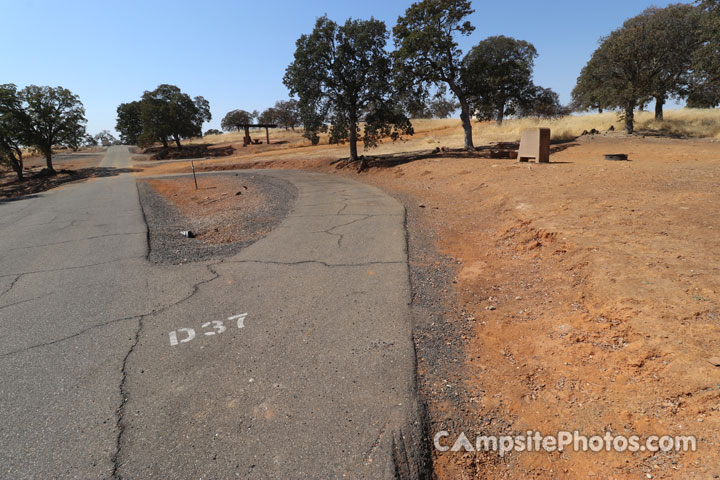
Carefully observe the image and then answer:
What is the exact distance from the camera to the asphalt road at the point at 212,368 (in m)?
2.60

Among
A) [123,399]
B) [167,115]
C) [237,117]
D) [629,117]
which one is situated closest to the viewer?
[123,399]

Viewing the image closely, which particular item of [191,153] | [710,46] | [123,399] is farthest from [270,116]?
[123,399]

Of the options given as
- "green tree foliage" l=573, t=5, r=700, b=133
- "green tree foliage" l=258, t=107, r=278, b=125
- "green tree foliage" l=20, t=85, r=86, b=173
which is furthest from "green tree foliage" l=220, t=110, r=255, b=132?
"green tree foliage" l=573, t=5, r=700, b=133

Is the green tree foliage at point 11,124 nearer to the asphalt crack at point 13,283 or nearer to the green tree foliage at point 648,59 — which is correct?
the asphalt crack at point 13,283

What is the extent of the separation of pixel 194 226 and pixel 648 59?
98.1 feet

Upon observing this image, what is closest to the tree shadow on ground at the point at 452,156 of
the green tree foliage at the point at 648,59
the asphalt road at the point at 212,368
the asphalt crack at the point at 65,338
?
the green tree foliage at the point at 648,59

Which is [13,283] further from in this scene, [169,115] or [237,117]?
→ [237,117]

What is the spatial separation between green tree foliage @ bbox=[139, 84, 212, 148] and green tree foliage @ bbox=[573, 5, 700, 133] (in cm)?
5347

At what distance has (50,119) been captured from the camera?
123 feet

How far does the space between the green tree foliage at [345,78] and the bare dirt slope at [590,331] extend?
17058 mm

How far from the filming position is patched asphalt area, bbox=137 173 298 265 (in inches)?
298

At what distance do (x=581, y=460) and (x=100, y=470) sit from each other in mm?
3410

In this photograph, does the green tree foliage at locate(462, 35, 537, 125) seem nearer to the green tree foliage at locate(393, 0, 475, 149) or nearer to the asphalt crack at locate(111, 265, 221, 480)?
the green tree foliage at locate(393, 0, 475, 149)

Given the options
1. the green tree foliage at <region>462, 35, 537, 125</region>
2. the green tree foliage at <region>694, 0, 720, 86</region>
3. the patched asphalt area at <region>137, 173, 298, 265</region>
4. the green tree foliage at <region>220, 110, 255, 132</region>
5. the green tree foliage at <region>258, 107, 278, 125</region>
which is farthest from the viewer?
the green tree foliage at <region>220, 110, 255, 132</region>
